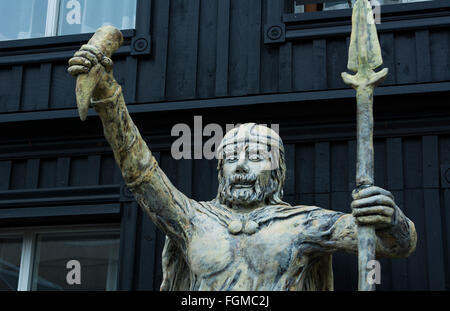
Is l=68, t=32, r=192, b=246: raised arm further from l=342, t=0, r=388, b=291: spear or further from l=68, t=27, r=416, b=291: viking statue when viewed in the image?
l=342, t=0, r=388, b=291: spear

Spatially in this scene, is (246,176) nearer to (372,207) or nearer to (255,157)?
(255,157)

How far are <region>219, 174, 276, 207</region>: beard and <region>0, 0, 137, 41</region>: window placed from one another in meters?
3.13

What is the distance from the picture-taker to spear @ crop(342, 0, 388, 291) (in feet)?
18.3

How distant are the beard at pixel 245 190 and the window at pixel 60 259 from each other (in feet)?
6.70

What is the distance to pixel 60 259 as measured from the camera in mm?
8367

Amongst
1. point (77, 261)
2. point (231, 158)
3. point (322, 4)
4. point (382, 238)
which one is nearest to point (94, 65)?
point (231, 158)

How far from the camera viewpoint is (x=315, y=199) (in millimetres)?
7855

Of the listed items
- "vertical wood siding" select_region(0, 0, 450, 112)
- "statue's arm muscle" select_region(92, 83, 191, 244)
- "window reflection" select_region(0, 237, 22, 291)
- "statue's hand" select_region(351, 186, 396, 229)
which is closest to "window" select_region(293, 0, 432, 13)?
"vertical wood siding" select_region(0, 0, 450, 112)

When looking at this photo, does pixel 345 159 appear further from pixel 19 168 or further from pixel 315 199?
pixel 19 168

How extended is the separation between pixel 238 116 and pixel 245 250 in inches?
86.1

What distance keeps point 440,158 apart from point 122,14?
331 centimetres

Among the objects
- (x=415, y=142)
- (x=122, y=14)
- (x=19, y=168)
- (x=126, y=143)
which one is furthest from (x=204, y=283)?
(x=122, y=14)

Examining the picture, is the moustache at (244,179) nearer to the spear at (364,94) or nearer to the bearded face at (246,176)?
the bearded face at (246,176)

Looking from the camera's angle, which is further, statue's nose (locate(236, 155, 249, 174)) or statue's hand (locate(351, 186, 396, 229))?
statue's nose (locate(236, 155, 249, 174))
